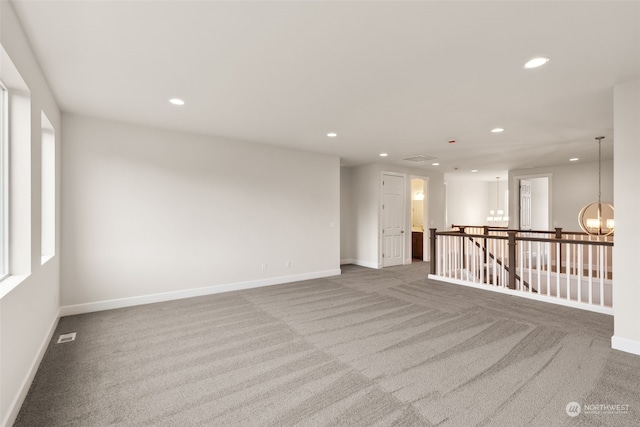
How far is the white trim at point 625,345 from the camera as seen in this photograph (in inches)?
108

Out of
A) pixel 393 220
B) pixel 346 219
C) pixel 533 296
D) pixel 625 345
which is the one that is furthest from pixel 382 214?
pixel 625 345

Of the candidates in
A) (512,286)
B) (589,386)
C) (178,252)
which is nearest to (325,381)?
(589,386)

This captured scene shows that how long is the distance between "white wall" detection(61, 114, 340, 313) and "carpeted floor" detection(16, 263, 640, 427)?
0.58 m

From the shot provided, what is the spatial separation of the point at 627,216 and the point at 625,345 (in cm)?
123

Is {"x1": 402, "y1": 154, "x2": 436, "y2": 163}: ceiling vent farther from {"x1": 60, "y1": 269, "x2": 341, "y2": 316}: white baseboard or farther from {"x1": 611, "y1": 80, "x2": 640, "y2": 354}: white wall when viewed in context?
{"x1": 611, "y1": 80, "x2": 640, "y2": 354}: white wall

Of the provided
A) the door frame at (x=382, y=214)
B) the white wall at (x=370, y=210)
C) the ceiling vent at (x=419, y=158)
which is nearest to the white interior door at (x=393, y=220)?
the door frame at (x=382, y=214)

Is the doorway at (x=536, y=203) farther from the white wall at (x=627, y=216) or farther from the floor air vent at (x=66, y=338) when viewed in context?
the floor air vent at (x=66, y=338)

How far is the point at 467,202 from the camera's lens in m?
11.7

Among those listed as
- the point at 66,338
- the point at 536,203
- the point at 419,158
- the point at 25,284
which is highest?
the point at 419,158

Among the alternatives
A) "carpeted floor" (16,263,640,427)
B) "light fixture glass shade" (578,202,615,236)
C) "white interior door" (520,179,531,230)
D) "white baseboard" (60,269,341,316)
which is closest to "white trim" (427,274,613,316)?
"carpeted floor" (16,263,640,427)

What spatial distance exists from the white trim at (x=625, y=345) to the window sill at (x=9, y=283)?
494 centimetres

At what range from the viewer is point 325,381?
2297mm

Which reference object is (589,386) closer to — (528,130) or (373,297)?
(373,297)

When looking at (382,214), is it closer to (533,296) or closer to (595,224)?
(533,296)
